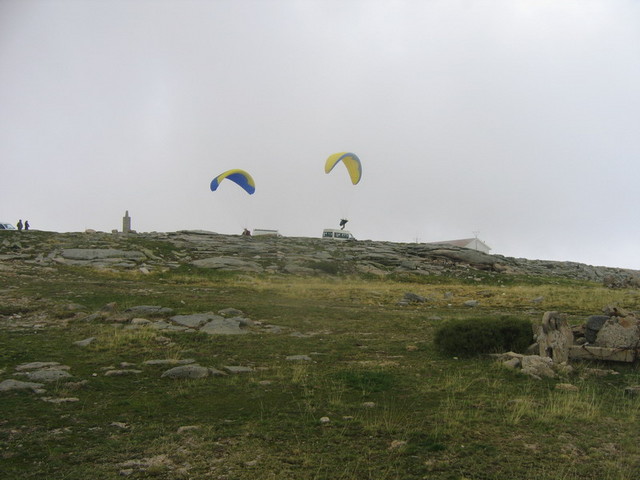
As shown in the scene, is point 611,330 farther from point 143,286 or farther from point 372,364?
point 143,286

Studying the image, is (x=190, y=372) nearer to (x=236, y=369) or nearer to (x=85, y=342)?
(x=236, y=369)

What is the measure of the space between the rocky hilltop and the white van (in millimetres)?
4123

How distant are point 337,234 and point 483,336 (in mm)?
39775

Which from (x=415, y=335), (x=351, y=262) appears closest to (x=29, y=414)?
(x=415, y=335)

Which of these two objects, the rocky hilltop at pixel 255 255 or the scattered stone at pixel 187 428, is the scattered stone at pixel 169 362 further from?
the rocky hilltop at pixel 255 255

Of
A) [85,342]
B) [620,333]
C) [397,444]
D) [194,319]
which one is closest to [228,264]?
[194,319]

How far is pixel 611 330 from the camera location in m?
10.4

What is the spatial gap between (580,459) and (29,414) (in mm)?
7310

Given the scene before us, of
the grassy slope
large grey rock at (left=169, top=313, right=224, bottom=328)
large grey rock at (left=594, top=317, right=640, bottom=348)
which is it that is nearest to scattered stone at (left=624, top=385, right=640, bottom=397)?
the grassy slope

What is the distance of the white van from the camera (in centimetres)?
5072

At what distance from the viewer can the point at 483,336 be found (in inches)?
452

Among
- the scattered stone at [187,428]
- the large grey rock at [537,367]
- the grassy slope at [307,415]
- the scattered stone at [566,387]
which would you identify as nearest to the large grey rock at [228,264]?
the grassy slope at [307,415]

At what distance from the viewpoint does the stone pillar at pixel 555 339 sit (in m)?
10.3

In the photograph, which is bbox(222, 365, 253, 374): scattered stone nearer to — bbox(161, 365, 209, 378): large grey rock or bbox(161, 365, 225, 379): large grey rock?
bbox(161, 365, 225, 379): large grey rock
